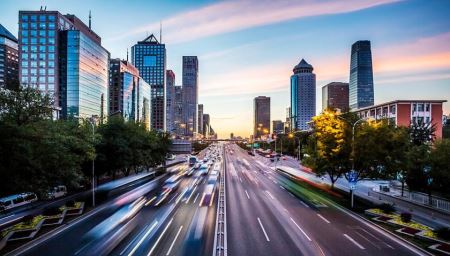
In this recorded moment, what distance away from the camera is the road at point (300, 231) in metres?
21.2

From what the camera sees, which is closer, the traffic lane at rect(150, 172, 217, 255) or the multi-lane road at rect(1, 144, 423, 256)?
the traffic lane at rect(150, 172, 217, 255)

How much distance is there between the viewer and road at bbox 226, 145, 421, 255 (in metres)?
21.2

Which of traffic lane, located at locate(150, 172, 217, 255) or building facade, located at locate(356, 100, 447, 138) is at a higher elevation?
building facade, located at locate(356, 100, 447, 138)

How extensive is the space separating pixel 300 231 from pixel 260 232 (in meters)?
3.15

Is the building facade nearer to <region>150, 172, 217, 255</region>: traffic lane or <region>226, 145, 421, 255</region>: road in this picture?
<region>226, 145, 421, 255</region>: road

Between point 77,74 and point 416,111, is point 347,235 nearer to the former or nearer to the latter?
point 416,111

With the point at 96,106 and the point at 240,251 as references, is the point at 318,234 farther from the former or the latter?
the point at 96,106

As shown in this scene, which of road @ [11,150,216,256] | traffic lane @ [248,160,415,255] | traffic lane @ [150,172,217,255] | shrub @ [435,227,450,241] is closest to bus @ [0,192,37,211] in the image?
road @ [11,150,216,256]

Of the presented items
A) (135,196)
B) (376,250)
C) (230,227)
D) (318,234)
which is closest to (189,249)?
(230,227)

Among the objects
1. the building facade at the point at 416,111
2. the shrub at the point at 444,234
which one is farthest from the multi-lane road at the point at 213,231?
the building facade at the point at 416,111

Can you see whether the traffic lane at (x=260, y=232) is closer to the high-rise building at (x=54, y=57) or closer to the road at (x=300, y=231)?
the road at (x=300, y=231)

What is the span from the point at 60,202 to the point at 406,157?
4099 centimetres

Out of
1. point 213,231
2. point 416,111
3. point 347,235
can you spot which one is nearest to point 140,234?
point 213,231

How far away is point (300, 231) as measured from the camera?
25.4 m
